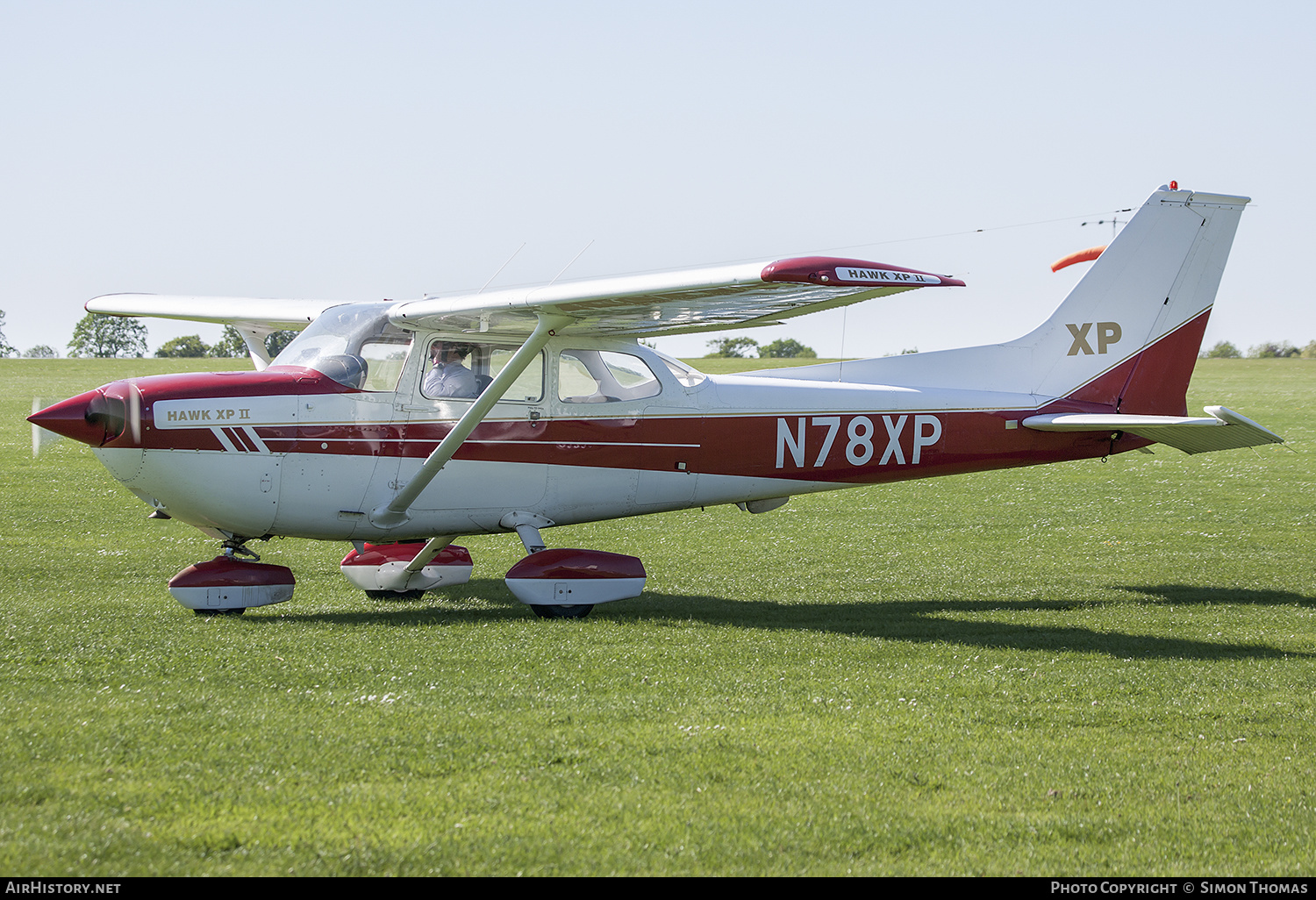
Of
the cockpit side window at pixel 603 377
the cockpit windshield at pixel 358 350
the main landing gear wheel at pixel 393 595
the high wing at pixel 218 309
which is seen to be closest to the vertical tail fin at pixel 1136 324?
the cockpit side window at pixel 603 377

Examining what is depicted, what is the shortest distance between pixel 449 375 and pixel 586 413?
124cm

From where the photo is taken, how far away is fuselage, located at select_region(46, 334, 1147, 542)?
8.88 meters

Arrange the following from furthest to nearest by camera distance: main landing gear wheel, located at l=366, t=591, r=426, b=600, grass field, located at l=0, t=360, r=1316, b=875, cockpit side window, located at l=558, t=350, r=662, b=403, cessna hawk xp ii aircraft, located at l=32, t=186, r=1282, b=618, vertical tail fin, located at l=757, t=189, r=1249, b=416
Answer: vertical tail fin, located at l=757, t=189, r=1249, b=416, main landing gear wheel, located at l=366, t=591, r=426, b=600, cockpit side window, located at l=558, t=350, r=662, b=403, cessna hawk xp ii aircraft, located at l=32, t=186, r=1282, b=618, grass field, located at l=0, t=360, r=1316, b=875

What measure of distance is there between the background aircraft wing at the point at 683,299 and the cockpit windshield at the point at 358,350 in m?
0.20

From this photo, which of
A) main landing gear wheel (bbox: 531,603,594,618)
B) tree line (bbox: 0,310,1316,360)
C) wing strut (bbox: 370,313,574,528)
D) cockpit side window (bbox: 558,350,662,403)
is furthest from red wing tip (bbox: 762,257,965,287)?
tree line (bbox: 0,310,1316,360)

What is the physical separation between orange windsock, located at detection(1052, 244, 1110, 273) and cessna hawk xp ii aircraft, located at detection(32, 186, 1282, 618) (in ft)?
2.18

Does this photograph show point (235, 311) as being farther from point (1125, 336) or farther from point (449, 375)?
point (1125, 336)

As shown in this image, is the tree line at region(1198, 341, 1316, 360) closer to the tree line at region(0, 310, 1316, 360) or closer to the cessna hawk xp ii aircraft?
the tree line at region(0, 310, 1316, 360)

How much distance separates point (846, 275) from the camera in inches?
288

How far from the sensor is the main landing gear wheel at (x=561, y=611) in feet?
30.5

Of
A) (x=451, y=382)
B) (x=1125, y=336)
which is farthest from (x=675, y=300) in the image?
(x=1125, y=336)

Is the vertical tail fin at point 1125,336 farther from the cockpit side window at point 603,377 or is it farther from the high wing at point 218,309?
the high wing at point 218,309

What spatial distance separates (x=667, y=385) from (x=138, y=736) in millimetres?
5861

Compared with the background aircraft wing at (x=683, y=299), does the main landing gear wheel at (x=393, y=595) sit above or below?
below
